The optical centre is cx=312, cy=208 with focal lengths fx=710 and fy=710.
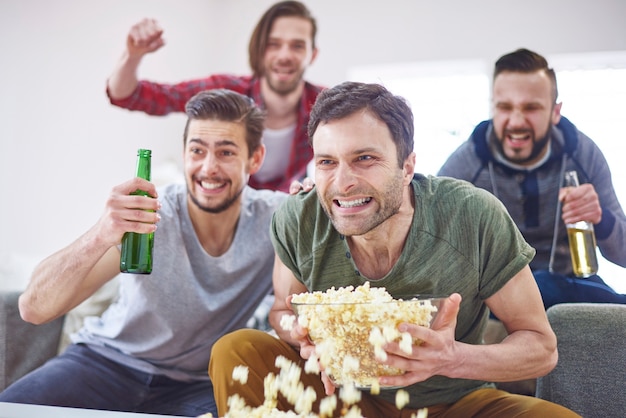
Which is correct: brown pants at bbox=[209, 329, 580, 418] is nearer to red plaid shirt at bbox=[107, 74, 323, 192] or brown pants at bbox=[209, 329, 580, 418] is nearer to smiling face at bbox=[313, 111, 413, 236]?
smiling face at bbox=[313, 111, 413, 236]

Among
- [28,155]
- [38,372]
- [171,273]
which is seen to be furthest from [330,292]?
[28,155]

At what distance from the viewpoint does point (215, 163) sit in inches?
81.7

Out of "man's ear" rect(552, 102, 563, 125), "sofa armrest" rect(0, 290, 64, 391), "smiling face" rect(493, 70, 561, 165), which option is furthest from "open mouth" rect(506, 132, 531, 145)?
"sofa armrest" rect(0, 290, 64, 391)

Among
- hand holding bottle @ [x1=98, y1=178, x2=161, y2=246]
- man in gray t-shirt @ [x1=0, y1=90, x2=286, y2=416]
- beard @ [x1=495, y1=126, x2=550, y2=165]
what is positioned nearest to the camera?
hand holding bottle @ [x1=98, y1=178, x2=161, y2=246]

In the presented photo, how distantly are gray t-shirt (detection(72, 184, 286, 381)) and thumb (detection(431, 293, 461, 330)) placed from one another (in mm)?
813

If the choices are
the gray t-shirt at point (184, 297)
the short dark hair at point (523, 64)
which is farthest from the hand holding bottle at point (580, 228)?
the gray t-shirt at point (184, 297)

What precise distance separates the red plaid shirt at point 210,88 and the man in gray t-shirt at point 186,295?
63 cm

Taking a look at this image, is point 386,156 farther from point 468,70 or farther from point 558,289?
point 468,70

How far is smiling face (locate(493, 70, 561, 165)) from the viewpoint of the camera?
2.47 meters

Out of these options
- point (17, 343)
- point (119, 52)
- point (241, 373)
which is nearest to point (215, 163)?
point (241, 373)

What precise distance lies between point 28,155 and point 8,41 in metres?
0.45

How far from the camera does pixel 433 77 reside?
151 inches

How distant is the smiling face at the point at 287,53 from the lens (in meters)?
2.92

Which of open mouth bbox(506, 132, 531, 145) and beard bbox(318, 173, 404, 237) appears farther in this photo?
open mouth bbox(506, 132, 531, 145)
